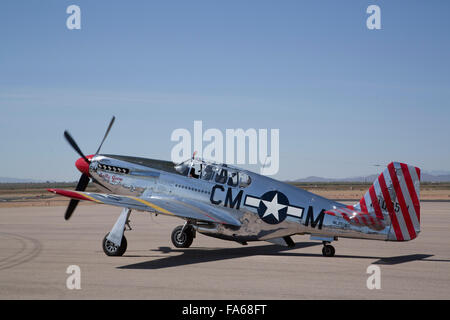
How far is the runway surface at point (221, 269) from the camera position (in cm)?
926

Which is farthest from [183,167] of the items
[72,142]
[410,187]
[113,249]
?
[410,187]

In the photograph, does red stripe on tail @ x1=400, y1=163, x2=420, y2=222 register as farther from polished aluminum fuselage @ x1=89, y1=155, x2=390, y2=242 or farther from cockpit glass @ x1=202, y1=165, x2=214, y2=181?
cockpit glass @ x1=202, y1=165, x2=214, y2=181

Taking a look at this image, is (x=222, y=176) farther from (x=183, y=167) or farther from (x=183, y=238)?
(x=183, y=238)

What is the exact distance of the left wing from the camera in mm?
12844

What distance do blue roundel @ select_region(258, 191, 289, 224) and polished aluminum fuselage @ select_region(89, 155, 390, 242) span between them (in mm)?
96

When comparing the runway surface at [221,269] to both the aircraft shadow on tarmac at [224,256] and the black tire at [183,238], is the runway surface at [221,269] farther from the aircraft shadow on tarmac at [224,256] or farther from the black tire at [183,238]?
the black tire at [183,238]

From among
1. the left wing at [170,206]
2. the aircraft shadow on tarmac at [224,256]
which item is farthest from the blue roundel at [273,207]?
the aircraft shadow on tarmac at [224,256]

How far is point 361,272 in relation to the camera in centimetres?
1125

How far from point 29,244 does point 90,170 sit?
417 centimetres

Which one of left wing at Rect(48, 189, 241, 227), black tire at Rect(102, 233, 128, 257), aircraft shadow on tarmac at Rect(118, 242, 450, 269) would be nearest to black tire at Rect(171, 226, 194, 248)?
aircraft shadow on tarmac at Rect(118, 242, 450, 269)

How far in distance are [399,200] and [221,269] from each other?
5.03 metres

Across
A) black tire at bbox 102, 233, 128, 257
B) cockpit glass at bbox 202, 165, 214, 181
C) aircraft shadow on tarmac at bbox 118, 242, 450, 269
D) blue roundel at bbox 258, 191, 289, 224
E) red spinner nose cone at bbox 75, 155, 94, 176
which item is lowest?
aircraft shadow on tarmac at bbox 118, 242, 450, 269

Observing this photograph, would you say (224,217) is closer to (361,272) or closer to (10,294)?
(361,272)
